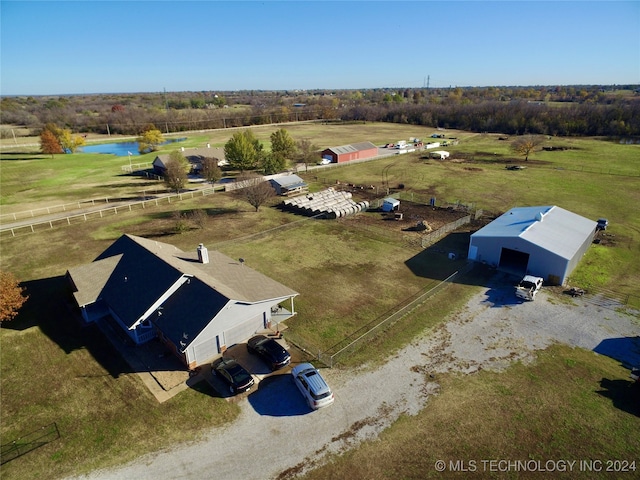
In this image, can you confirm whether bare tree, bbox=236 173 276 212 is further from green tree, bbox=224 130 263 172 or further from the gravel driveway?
the gravel driveway

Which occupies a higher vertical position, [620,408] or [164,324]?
[164,324]

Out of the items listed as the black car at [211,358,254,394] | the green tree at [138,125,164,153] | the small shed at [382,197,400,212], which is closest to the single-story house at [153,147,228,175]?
the green tree at [138,125,164,153]

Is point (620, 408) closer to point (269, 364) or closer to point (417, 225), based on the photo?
point (269, 364)

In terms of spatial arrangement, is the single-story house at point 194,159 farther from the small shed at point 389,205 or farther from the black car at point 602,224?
the black car at point 602,224

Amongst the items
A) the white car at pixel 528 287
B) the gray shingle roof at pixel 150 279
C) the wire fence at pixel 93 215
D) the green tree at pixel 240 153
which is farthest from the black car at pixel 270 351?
the green tree at pixel 240 153

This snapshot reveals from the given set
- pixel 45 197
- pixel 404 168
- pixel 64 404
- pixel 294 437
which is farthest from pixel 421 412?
pixel 45 197
